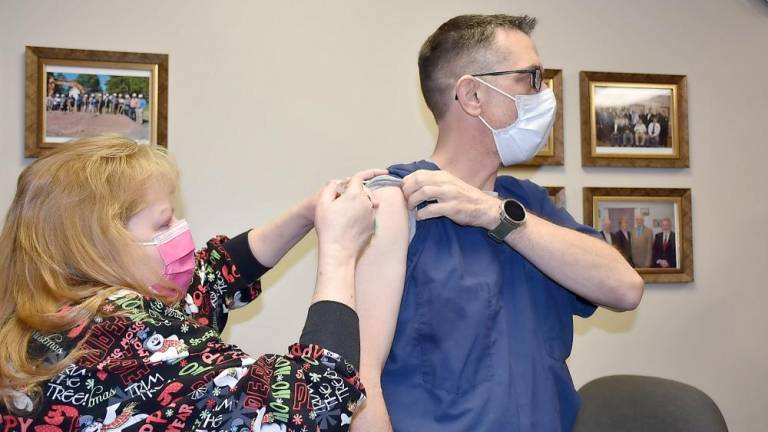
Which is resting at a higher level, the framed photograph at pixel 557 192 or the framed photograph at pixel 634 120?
the framed photograph at pixel 634 120

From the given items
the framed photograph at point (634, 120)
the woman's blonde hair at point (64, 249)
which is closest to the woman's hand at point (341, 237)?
the woman's blonde hair at point (64, 249)

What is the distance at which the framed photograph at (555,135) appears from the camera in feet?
8.86

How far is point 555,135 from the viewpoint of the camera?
2.73m

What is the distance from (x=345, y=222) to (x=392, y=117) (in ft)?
4.85

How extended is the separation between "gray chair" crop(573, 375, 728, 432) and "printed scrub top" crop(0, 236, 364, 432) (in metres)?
1.12

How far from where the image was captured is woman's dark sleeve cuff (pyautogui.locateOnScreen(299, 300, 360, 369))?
1059mm

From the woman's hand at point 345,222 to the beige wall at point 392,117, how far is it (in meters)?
1.30

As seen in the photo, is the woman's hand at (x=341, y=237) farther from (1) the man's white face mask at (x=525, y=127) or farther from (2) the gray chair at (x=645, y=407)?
(2) the gray chair at (x=645, y=407)

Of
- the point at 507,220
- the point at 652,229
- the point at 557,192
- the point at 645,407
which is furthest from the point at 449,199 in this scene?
the point at 652,229

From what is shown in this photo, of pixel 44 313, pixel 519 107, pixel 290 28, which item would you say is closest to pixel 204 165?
pixel 290 28

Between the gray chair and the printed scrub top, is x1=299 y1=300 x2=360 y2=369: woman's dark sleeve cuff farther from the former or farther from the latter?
the gray chair

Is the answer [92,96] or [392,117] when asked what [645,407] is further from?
[92,96]

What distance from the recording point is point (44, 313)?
1009mm

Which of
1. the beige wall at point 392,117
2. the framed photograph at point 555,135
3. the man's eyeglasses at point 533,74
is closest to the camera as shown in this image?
the man's eyeglasses at point 533,74
